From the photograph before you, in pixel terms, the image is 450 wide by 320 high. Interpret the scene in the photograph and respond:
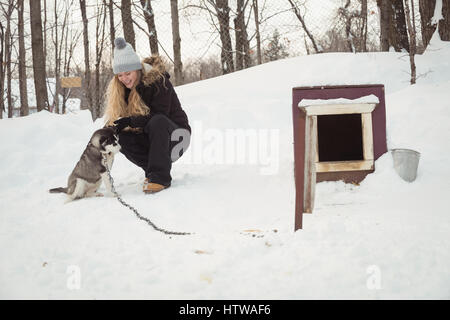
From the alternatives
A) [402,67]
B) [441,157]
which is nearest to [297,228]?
[441,157]

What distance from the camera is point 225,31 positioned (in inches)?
430

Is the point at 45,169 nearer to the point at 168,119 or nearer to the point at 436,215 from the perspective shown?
the point at 168,119

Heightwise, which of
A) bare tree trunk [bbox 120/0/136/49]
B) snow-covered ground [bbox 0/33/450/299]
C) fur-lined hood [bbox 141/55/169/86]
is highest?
bare tree trunk [bbox 120/0/136/49]

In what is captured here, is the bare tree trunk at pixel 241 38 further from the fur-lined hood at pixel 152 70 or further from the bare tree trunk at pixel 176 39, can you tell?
the fur-lined hood at pixel 152 70

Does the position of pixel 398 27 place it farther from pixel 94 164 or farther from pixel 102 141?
pixel 94 164

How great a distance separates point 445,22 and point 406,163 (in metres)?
4.52

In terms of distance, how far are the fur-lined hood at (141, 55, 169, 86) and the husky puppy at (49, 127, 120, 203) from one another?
1.84ft

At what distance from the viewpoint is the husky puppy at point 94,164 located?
3.17 meters

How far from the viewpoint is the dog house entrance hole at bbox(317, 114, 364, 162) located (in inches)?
144

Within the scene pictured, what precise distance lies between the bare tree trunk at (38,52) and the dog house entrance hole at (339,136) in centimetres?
603

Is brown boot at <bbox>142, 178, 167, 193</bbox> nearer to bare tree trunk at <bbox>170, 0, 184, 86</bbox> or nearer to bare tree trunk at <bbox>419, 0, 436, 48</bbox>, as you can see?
bare tree trunk at <bbox>170, 0, 184, 86</bbox>

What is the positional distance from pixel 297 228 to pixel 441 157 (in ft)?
7.31

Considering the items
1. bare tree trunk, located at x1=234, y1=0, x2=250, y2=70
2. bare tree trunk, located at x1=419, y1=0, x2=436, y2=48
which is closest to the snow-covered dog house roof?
bare tree trunk, located at x1=419, y1=0, x2=436, y2=48
